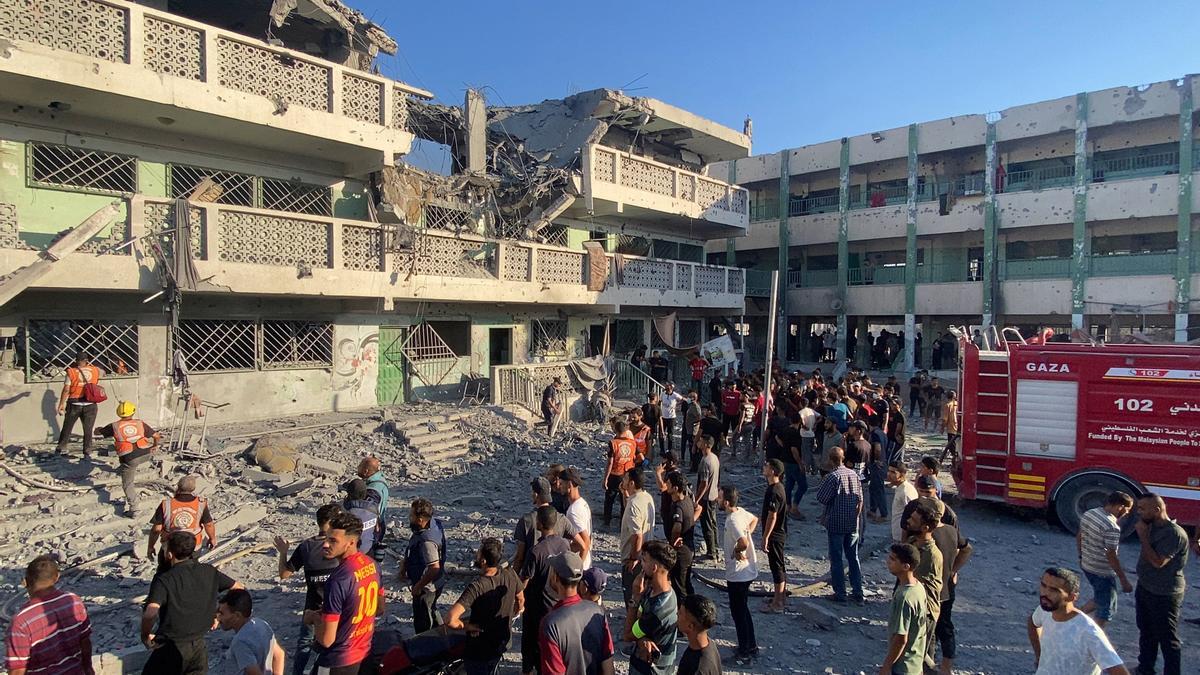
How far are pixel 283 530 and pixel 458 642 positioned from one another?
5.22m

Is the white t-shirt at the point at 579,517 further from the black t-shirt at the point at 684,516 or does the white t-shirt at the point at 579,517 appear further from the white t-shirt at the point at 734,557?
the white t-shirt at the point at 734,557

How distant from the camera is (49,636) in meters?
3.72

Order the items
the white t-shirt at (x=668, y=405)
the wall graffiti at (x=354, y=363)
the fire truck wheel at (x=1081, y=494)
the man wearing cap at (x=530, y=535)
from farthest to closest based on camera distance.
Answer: the wall graffiti at (x=354, y=363) → the white t-shirt at (x=668, y=405) → the fire truck wheel at (x=1081, y=494) → the man wearing cap at (x=530, y=535)

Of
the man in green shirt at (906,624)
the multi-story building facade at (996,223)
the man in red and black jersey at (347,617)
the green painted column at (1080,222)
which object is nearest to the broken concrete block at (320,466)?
the man in red and black jersey at (347,617)

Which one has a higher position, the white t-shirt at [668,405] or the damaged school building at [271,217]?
the damaged school building at [271,217]

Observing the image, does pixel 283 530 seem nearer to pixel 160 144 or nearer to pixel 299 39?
pixel 160 144

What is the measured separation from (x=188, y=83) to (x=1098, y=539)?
1381 cm

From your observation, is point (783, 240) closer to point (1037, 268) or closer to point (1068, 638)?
point (1037, 268)

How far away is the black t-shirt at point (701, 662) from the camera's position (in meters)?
3.44

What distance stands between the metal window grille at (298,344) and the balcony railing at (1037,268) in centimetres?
2374

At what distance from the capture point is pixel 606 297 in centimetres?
1898

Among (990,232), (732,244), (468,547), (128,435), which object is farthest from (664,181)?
(128,435)

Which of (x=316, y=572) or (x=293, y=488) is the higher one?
(x=316, y=572)

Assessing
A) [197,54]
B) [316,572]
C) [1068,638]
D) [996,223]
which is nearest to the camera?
[1068,638]
